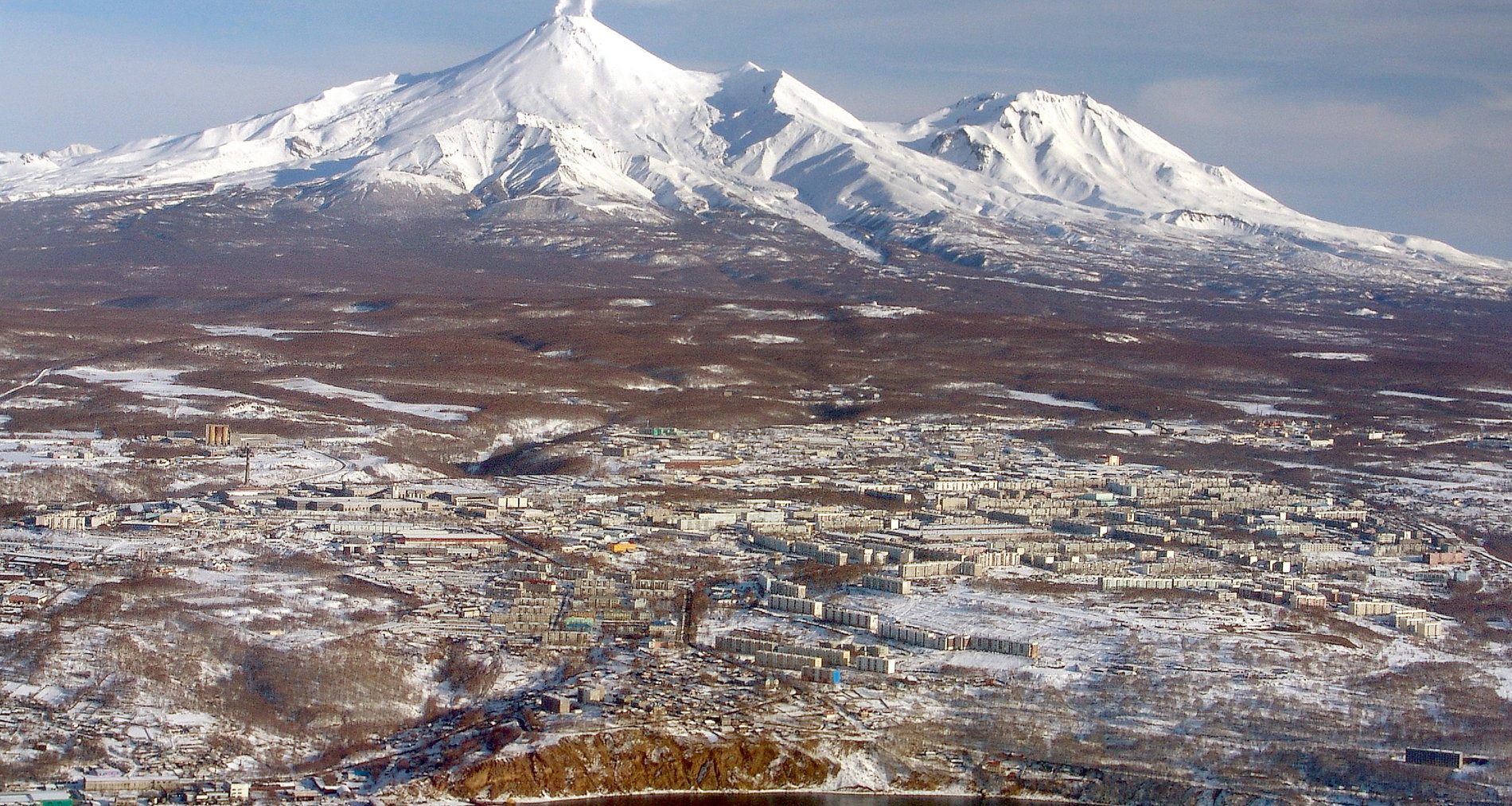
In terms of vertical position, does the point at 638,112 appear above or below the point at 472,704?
above

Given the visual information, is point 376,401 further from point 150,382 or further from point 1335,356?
point 1335,356

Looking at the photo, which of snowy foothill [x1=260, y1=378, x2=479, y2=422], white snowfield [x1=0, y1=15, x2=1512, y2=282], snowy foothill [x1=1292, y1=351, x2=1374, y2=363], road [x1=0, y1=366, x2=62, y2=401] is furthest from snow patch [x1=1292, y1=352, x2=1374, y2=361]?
road [x1=0, y1=366, x2=62, y2=401]

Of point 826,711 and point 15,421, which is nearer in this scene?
point 826,711

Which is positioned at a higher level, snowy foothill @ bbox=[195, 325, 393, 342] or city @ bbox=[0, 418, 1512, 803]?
snowy foothill @ bbox=[195, 325, 393, 342]

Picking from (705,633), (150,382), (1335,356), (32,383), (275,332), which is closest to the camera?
(705,633)

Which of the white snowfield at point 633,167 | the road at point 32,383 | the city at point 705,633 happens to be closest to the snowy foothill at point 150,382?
the road at point 32,383

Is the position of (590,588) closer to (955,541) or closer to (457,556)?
(457,556)

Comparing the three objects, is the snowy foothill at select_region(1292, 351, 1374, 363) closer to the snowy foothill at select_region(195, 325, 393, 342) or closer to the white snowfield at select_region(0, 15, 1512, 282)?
the snowy foothill at select_region(195, 325, 393, 342)

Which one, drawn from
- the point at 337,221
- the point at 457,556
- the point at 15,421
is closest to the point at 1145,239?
the point at 337,221

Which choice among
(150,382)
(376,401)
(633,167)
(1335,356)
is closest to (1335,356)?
(1335,356)
